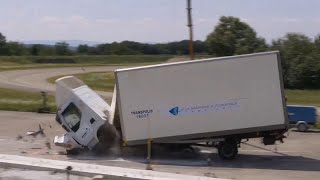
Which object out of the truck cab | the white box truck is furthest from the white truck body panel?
the truck cab

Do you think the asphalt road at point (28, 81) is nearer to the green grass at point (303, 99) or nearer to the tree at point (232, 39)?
the green grass at point (303, 99)

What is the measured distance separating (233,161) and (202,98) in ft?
6.90

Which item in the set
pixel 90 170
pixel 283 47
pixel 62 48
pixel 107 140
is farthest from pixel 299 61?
pixel 62 48

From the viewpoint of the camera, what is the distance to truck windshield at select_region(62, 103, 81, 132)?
18.5 metres

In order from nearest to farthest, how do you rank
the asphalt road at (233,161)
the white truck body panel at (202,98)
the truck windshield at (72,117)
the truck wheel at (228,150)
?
the asphalt road at (233,161) < the white truck body panel at (202,98) < the truck wheel at (228,150) < the truck windshield at (72,117)

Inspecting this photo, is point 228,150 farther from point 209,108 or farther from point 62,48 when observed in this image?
point 62,48

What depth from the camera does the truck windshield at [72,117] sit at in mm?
18484

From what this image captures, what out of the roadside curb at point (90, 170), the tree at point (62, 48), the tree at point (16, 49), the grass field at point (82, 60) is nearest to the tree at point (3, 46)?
the tree at point (16, 49)

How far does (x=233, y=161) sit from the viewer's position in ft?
57.3

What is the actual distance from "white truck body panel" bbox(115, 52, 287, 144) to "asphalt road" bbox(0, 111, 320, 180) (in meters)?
0.89

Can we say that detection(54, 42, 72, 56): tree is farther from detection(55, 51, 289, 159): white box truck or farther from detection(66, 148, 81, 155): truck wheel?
detection(55, 51, 289, 159): white box truck

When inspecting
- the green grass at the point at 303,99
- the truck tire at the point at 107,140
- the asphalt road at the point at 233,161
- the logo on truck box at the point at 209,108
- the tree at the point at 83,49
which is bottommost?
→ the green grass at the point at 303,99

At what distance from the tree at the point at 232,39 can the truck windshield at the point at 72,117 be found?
50562 mm

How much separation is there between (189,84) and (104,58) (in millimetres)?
107667
